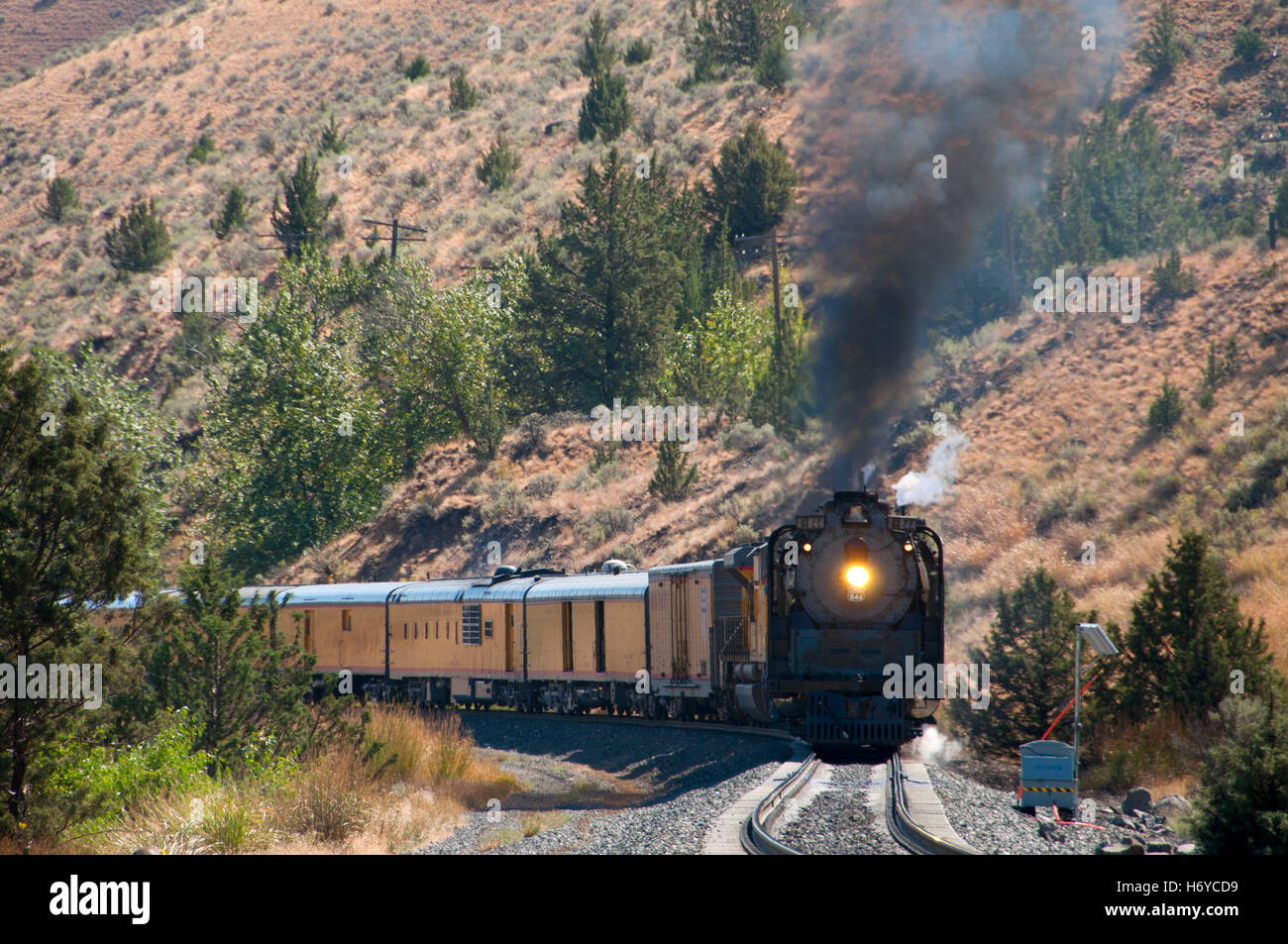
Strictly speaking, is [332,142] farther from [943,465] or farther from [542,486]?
[943,465]

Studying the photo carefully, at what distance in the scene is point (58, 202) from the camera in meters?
87.1

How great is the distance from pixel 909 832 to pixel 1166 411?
35.4 metres

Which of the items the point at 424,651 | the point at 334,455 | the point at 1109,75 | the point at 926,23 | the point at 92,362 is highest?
the point at 1109,75

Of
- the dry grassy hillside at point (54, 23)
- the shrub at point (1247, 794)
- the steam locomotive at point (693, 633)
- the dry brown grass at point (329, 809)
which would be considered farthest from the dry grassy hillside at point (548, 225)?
the dry grassy hillside at point (54, 23)

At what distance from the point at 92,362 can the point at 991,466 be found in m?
33.0

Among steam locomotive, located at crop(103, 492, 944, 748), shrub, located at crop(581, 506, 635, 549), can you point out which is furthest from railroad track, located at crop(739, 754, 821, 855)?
shrub, located at crop(581, 506, 635, 549)

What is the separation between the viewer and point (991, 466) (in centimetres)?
4662

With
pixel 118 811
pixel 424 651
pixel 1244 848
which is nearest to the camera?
pixel 1244 848

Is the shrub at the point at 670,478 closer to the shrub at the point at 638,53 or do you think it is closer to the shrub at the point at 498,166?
the shrub at the point at 498,166

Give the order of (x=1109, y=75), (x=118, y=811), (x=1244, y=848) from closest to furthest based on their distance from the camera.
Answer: (x=1244, y=848) → (x=118, y=811) → (x=1109, y=75)

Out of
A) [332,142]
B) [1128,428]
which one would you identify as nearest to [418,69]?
[332,142]

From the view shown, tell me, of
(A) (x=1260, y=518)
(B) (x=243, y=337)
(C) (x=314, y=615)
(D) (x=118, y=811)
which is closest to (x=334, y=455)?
(B) (x=243, y=337)
